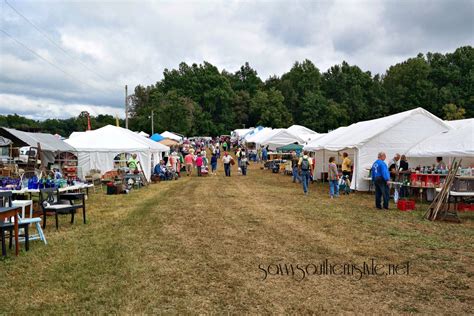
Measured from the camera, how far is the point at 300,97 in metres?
70.4

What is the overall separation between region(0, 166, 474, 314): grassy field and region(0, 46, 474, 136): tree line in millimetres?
44244

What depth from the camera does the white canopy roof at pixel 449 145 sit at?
11.7 meters

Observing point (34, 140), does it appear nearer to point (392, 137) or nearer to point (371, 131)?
point (371, 131)

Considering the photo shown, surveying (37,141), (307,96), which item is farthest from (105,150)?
(307,96)

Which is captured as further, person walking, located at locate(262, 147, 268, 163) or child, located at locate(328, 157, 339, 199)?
person walking, located at locate(262, 147, 268, 163)

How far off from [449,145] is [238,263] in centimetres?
967

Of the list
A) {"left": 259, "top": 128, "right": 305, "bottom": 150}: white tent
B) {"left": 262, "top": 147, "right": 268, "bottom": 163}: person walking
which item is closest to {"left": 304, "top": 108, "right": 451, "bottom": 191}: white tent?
{"left": 259, "top": 128, "right": 305, "bottom": 150}: white tent

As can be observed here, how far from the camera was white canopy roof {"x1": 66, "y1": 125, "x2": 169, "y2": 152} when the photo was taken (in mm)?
18188

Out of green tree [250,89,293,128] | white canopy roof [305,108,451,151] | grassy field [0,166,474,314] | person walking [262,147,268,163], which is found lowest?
grassy field [0,166,474,314]

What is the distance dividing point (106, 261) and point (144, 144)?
45.3 feet

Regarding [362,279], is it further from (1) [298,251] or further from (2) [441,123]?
(2) [441,123]

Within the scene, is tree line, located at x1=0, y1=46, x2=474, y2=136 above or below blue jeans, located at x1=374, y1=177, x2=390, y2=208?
Result: above

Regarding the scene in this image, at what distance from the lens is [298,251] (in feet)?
20.6

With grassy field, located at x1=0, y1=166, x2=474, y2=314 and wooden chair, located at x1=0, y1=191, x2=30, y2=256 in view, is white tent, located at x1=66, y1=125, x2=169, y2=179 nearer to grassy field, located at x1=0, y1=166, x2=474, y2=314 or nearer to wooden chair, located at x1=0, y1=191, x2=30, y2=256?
grassy field, located at x1=0, y1=166, x2=474, y2=314
